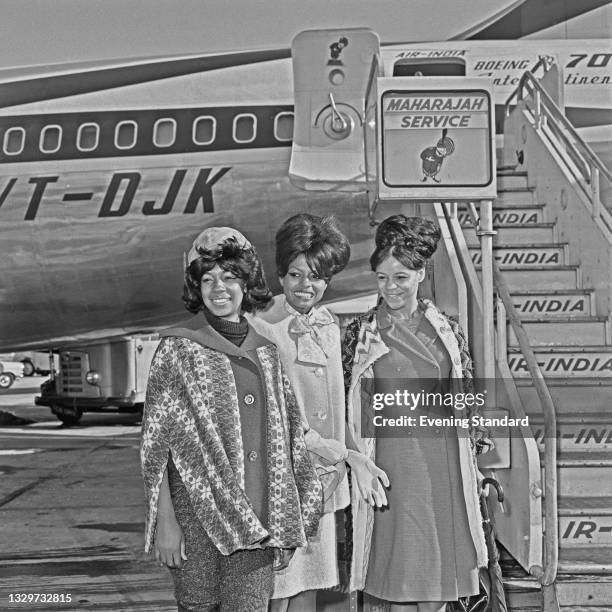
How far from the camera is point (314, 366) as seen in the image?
2.99 m

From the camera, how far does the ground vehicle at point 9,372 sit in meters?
3.63

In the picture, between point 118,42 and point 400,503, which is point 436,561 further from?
point 118,42

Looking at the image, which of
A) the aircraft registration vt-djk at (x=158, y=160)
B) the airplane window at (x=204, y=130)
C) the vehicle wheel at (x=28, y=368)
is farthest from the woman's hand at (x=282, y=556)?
the vehicle wheel at (x=28, y=368)

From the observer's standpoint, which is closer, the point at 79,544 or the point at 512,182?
the point at 79,544

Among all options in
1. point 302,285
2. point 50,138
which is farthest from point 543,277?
point 50,138

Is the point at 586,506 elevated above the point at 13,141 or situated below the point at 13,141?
below

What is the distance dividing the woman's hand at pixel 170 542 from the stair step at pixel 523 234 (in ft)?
6.24

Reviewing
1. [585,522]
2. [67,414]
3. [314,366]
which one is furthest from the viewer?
[67,414]

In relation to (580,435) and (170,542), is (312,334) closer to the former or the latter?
(170,542)

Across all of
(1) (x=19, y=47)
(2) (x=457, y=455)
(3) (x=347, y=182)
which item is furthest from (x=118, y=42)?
(2) (x=457, y=455)

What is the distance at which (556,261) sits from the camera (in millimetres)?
3629

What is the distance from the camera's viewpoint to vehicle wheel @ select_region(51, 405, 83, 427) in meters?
4.82

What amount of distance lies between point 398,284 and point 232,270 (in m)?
0.76

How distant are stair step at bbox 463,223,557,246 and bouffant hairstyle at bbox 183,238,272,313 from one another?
4.22 feet
